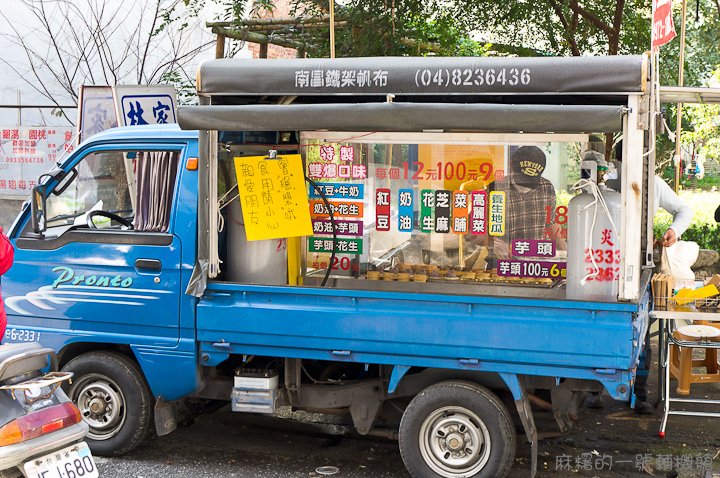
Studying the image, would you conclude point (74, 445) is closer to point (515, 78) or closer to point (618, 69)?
point (515, 78)

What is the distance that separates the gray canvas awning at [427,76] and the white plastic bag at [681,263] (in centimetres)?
194

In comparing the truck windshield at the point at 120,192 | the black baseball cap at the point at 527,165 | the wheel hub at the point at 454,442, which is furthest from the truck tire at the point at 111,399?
the black baseball cap at the point at 527,165

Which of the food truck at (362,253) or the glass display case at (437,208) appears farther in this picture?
the glass display case at (437,208)

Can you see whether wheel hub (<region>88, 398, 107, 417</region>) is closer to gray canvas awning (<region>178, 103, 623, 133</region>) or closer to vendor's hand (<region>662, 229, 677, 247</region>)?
gray canvas awning (<region>178, 103, 623, 133</region>)

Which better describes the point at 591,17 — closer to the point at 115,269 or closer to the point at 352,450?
the point at 352,450

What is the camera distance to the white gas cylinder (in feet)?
16.4

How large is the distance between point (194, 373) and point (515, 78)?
2.69 meters

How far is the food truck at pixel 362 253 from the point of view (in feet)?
15.7

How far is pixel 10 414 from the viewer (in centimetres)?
416

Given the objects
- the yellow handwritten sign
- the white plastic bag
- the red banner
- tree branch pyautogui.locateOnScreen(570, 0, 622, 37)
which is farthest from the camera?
tree branch pyautogui.locateOnScreen(570, 0, 622, 37)

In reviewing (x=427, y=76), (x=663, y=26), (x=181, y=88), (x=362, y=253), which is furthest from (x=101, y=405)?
(x=181, y=88)

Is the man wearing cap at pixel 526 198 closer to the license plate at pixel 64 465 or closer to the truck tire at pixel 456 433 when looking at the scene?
the truck tire at pixel 456 433

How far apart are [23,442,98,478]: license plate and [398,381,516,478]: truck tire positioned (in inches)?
72.0

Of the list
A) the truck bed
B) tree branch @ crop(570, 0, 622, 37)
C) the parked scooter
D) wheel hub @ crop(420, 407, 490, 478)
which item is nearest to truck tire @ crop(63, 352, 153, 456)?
the truck bed
